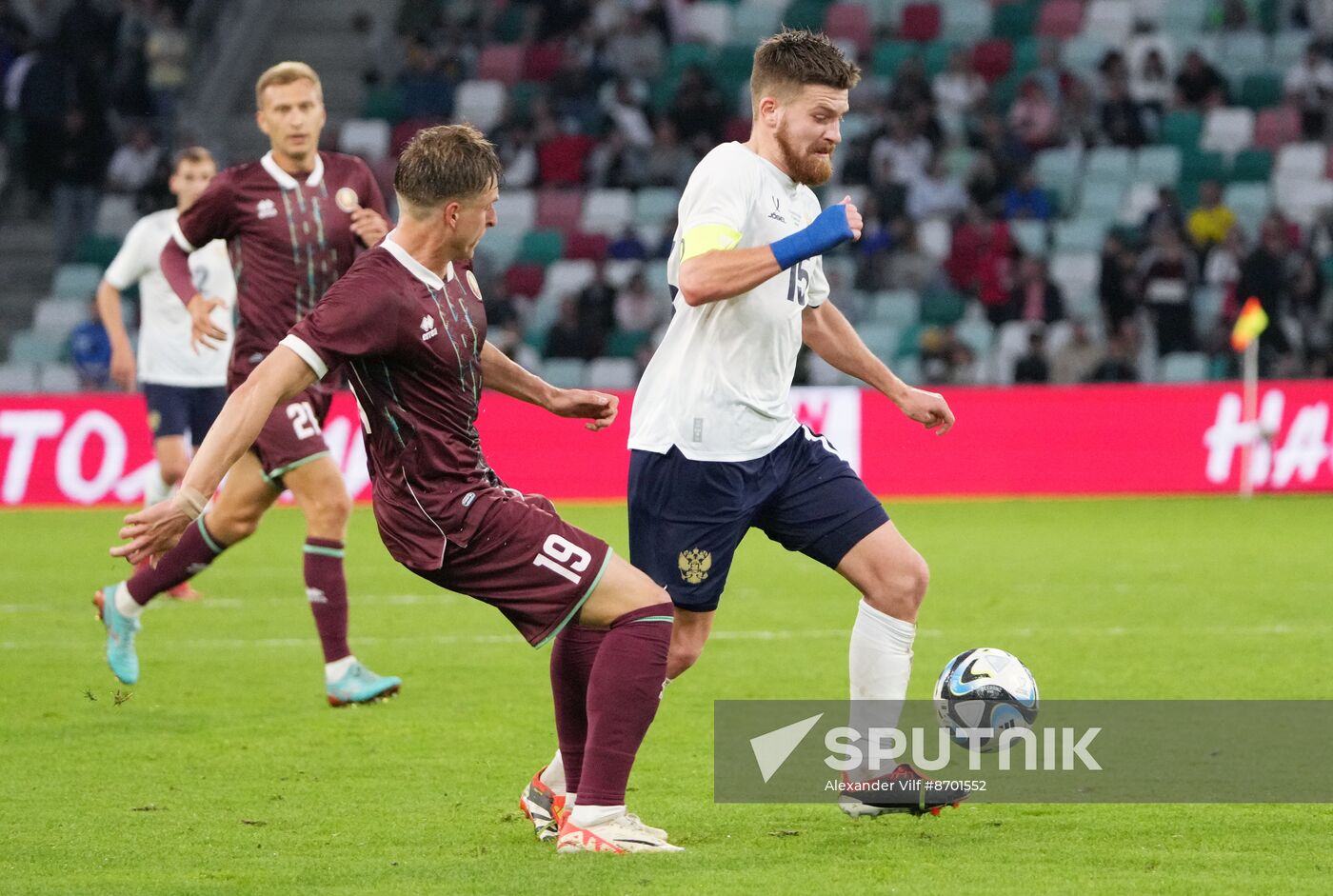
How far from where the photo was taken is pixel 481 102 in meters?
22.2

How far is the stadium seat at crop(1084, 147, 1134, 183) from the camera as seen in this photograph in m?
20.7

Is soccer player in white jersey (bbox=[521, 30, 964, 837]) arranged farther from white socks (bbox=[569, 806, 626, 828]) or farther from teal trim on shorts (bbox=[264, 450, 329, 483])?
teal trim on shorts (bbox=[264, 450, 329, 483])

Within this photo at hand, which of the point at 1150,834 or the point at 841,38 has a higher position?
the point at 841,38

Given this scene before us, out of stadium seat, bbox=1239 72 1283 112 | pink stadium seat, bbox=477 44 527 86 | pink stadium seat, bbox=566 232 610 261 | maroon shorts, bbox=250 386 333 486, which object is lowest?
pink stadium seat, bbox=566 232 610 261

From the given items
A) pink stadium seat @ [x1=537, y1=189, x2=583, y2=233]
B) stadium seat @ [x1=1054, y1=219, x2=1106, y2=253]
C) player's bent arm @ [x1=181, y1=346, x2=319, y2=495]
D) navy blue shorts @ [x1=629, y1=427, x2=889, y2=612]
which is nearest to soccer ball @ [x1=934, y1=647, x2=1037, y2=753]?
navy blue shorts @ [x1=629, y1=427, x2=889, y2=612]

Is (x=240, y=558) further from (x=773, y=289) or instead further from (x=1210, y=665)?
(x=773, y=289)

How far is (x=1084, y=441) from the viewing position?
1700 cm

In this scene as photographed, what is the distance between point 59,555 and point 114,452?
3.53m

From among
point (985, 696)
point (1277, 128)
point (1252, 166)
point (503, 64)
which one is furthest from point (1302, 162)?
point (985, 696)

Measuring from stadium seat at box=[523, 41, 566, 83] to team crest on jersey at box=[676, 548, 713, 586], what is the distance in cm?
1809

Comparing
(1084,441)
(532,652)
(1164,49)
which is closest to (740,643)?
(532,652)

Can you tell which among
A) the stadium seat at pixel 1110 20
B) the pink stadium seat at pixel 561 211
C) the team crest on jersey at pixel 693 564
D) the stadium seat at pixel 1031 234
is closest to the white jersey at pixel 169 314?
the team crest on jersey at pixel 693 564

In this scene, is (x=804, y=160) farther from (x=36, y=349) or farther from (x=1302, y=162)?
(x=1302, y=162)

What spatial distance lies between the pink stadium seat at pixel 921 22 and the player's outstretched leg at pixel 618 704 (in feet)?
61.4
